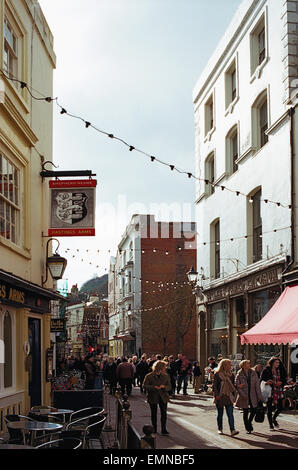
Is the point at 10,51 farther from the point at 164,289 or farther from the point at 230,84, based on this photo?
the point at 164,289

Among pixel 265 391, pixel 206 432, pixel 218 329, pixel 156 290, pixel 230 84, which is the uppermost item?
pixel 230 84

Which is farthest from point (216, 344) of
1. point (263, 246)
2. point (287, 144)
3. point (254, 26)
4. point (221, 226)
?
point (254, 26)

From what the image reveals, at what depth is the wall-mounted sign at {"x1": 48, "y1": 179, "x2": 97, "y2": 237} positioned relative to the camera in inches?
583

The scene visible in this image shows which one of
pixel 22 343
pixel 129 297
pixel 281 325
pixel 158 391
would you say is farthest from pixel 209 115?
pixel 129 297

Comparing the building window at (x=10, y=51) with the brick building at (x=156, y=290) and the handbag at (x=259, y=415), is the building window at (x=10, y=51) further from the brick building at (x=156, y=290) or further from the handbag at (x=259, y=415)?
the brick building at (x=156, y=290)

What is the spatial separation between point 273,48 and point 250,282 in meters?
7.89

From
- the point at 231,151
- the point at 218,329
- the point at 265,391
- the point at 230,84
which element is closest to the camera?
the point at 265,391

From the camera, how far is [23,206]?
48.6ft

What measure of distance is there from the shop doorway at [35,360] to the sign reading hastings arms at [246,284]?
8.13 metres

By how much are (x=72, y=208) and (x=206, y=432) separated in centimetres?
573

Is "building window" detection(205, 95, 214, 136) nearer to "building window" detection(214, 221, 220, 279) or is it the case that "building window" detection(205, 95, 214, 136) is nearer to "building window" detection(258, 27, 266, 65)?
"building window" detection(214, 221, 220, 279)

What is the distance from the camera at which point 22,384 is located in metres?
14.4

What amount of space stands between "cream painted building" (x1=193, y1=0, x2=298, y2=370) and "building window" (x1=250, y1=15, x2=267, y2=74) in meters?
0.04

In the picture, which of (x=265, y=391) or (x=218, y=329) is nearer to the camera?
(x=265, y=391)
